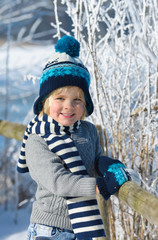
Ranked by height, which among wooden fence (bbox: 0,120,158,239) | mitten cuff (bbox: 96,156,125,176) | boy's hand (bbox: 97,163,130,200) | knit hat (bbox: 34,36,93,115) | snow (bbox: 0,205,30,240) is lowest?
snow (bbox: 0,205,30,240)

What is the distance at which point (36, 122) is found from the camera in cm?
142

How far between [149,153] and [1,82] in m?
9.38

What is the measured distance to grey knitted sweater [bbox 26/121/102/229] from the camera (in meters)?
1.21

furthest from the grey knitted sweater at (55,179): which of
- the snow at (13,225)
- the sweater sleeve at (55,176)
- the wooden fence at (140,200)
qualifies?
the snow at (13,225)

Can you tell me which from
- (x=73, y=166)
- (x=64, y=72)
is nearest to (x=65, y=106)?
(x=64, y=72)

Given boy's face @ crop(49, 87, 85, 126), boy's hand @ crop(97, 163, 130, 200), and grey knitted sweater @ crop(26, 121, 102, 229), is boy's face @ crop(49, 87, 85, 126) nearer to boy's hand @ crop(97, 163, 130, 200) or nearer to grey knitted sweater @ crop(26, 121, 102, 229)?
grey knitted sweater @ crop(26, 121, 102, 229)

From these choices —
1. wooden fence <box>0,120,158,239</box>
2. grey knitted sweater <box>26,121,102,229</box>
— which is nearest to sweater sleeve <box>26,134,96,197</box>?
grey knitted sweater <box>26,121,102,229</box>

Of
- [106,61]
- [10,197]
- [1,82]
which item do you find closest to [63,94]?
[106,61]

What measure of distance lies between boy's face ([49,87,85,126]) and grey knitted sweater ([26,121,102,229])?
0.08 metres

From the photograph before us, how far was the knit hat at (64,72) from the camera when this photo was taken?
52.4 inches

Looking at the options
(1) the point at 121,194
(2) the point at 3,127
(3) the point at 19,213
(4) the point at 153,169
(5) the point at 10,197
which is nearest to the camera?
(1) the point at 121,194

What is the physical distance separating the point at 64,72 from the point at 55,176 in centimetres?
40

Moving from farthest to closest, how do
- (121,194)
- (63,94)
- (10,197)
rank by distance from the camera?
(10,197) < (63,94) < (121,194)

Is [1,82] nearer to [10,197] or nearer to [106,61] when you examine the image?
[10,197]
